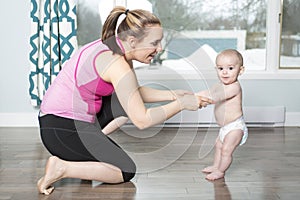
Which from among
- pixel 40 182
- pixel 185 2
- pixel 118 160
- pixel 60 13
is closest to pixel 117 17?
pixel 118 160

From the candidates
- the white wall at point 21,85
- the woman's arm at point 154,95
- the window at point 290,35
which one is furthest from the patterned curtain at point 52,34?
the window at point 290,35

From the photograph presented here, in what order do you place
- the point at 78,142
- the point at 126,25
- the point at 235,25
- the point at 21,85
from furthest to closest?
the point at 235,25 < the point at 21,85 < the point at 78,142 < the point at 126,25

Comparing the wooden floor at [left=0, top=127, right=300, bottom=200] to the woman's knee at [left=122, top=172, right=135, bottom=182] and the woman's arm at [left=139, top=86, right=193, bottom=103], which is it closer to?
the woman's knee at [left=122, top=172, right=135, bottom=182]

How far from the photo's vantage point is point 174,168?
2201mm

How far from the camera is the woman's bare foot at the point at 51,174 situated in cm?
183

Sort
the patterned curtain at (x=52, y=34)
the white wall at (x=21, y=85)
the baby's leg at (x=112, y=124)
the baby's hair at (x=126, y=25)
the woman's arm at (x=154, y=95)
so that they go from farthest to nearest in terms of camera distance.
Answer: the white wall at (x=21, y=85) < the patterned curtain at (x=52, y=34) < the baby's leg at (x=112, y=124) < the woman's arm at (x=154, y=95) < the baby's hair at (x=126, y=25)

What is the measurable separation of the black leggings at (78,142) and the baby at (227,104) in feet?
1.36

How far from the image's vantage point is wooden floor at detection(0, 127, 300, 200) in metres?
1.83

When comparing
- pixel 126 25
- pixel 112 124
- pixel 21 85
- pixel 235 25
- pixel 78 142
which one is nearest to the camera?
pixel 126 25

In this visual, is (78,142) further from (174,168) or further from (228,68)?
(228,68)

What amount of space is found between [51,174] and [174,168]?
622 mm

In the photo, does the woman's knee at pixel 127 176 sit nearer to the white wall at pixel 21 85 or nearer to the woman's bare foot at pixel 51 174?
the woman's bare foot at pixel 51 174

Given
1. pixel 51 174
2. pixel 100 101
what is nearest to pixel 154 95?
pixel 100 101

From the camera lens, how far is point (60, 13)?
125 inches
